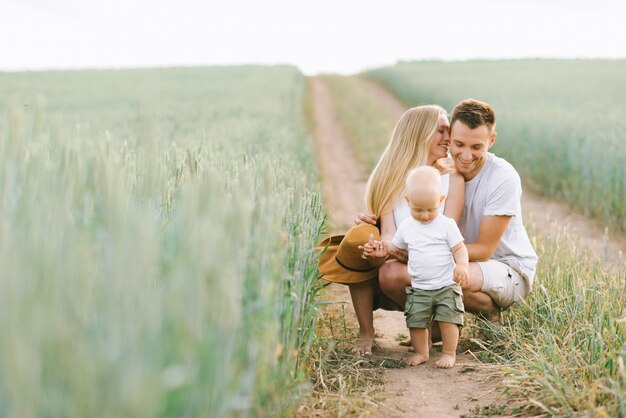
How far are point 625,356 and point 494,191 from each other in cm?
117

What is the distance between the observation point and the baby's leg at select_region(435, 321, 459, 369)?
3545 mm

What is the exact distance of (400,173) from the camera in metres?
3.92

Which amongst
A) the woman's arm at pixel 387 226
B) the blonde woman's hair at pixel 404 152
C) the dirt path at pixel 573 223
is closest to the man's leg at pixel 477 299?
the woman's arm at pixel 387 226

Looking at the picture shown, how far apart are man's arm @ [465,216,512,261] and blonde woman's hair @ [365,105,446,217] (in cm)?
47

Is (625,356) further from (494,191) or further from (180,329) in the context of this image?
(180,329)

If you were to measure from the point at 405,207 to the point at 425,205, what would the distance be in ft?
1.42

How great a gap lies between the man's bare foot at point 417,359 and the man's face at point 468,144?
39.1 inches

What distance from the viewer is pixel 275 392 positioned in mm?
2297

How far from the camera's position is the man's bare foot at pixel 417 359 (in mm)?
3598

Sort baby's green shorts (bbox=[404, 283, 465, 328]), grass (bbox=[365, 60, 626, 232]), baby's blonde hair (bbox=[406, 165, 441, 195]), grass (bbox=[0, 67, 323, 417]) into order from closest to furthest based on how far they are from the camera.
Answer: grass (bbox=[0, 67, 323, 417])
baby's blonde hair (bbox=[406, 165, 441, 195])
baby's green shorts (bbox=[404, 283, 465, 328])
grass (bbox=[365, 60, 626, 232])

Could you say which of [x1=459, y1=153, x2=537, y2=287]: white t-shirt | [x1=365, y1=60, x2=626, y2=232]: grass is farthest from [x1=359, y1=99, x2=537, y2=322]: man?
[x1=365, y1=60, x2=626, y2=232]: grass

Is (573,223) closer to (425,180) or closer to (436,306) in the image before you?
(436,306)

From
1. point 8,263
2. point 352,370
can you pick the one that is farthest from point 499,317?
Answer: point 8,263

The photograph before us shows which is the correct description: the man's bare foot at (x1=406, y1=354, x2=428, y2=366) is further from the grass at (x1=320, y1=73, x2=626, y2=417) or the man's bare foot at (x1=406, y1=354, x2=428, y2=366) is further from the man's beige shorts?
the man's beige shorts
